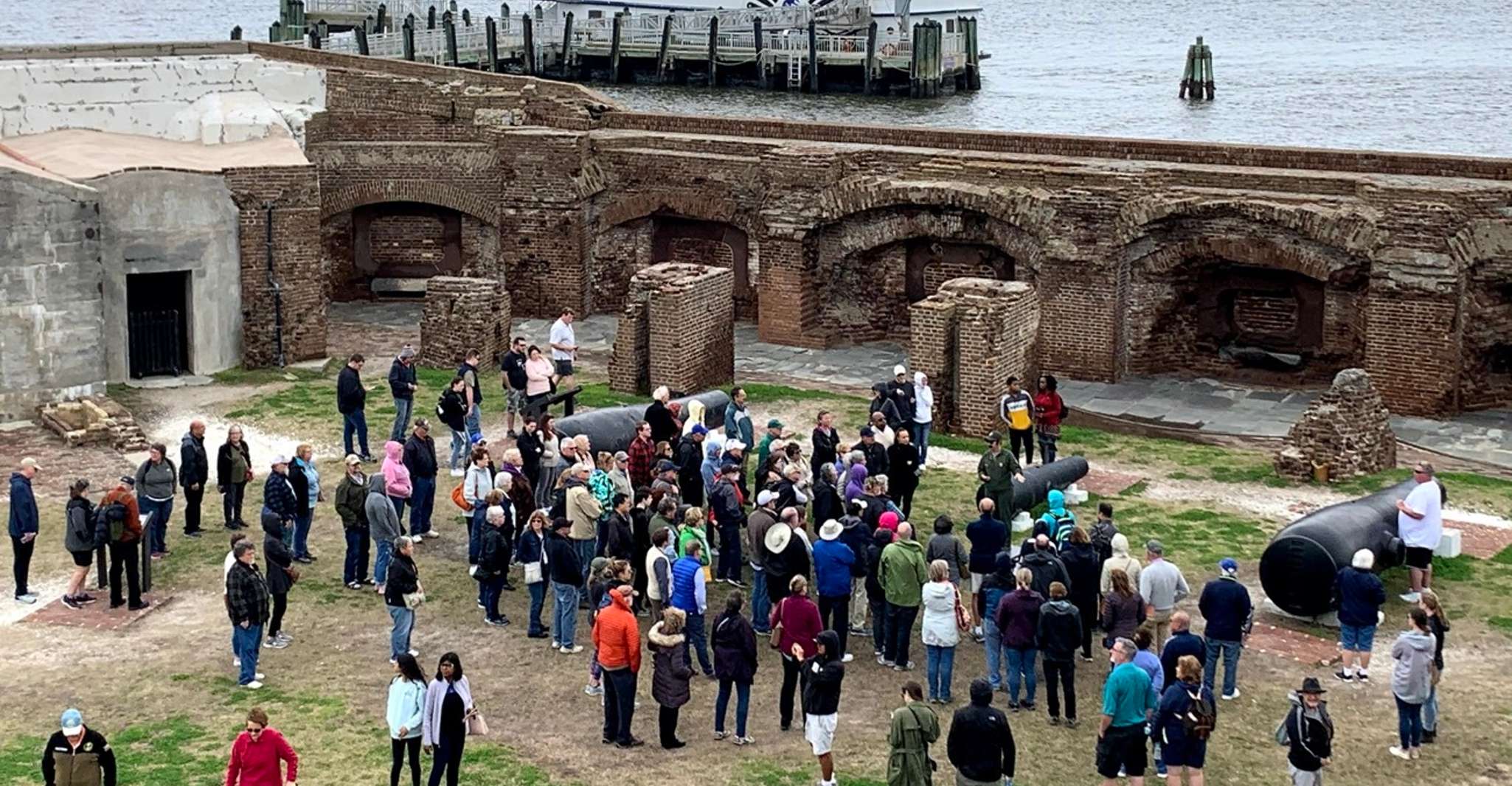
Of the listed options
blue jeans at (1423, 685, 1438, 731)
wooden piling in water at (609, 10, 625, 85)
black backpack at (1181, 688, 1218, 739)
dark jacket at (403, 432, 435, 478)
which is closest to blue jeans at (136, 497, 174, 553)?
dark jacket at (403, 432, 435, 478)

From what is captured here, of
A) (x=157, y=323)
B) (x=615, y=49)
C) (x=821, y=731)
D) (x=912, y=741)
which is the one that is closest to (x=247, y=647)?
(x=821, y=731)

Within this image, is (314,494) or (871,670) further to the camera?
(314,494)

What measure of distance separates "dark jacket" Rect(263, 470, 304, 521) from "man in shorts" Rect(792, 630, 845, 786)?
244 inches

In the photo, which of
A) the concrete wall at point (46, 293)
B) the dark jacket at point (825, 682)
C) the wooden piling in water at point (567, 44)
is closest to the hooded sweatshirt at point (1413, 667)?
the dark jacket at point (825, 682)

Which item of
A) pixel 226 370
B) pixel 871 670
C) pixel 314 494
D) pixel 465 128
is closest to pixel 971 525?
pixel 871 670

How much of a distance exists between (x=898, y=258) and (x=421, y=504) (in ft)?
36.2

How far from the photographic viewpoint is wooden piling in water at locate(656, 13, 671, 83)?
70.9 meters

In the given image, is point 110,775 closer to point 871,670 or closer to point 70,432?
point 871,670

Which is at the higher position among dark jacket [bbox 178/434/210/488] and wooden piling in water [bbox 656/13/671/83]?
wooden piling in water [bbox 656/13/671/83]

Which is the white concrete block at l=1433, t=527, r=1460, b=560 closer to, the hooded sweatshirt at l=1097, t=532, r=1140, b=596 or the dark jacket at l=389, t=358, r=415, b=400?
the hooded sweatshirt at l=1097, t=532, r=1140, b=596

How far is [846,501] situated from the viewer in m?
19.1

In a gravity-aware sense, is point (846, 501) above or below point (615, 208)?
below

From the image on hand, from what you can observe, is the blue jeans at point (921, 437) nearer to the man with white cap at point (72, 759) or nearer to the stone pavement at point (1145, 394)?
the stone pavement at point (1145, 394)

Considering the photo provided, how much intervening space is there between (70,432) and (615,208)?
377 inches
